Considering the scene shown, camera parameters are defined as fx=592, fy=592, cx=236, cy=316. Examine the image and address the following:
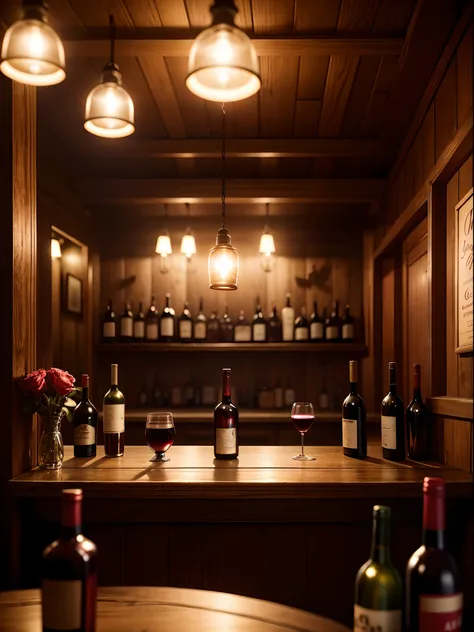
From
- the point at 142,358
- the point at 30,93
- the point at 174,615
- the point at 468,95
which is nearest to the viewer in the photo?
the point at 174,615

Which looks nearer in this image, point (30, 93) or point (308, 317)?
point (30, 93)

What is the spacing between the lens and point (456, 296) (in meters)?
2.33

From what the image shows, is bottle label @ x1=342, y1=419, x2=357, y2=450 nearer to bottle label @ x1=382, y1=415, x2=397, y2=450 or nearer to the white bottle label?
bottle label @ x1=382, y1=415, x2=397, y2=450

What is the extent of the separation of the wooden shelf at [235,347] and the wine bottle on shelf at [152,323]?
4.0 inches

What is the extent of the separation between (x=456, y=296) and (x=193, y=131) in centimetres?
186

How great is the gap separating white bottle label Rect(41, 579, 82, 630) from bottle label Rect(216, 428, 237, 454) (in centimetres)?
134

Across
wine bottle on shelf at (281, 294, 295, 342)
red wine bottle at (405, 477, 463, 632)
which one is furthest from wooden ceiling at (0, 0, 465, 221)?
red wine bottle at (405, 477, 463, 632)

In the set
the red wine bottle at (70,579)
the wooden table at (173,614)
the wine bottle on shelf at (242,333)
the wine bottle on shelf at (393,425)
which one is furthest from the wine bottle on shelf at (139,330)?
the red wine bottle at (70,579)

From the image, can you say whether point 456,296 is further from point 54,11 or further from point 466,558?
point 54,11

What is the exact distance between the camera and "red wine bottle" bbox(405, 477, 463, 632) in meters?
1.00

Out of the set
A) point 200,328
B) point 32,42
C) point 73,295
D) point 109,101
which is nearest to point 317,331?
point 200,328

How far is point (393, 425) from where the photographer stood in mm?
2307

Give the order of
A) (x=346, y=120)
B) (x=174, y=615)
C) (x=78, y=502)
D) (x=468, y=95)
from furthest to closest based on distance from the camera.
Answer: (x=346, y=120) < (x=468, y=95) < (x=174, y=615) < (x=78, y=502)

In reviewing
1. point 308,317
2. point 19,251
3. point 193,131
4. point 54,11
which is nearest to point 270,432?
point 308,317
